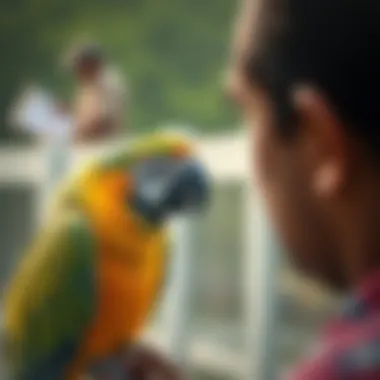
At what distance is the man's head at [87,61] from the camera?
73 cm

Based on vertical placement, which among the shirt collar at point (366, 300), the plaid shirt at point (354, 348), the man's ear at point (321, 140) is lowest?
the plaid shirt at point (354, 348)

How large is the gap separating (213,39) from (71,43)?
0.12 meters

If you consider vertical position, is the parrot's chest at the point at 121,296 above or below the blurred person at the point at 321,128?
below

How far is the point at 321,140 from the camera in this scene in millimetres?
609

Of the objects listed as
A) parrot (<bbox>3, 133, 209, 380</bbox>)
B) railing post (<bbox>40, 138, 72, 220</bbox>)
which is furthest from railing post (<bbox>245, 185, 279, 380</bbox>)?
railing post (<bbox>40, 138, 72, 220</bbox>)

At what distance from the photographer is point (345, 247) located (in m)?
0.60

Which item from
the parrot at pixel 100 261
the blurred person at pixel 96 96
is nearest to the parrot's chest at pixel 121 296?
the parrot at pixel 100 261

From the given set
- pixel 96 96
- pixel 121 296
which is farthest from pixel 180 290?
pixel 96 96

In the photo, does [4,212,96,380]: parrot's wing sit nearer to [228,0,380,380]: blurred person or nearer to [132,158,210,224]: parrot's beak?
[132,158,210,224]: parrot's beak

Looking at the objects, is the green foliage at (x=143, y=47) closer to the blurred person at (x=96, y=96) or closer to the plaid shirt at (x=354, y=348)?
the blurred person at (x=96, y=96)

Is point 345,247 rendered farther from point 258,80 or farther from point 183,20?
point 183,20

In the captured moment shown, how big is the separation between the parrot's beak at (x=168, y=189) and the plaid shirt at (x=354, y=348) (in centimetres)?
18

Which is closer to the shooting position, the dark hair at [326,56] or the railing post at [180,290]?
the dark hair at [326,56]

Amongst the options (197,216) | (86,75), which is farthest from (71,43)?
(197,216)
